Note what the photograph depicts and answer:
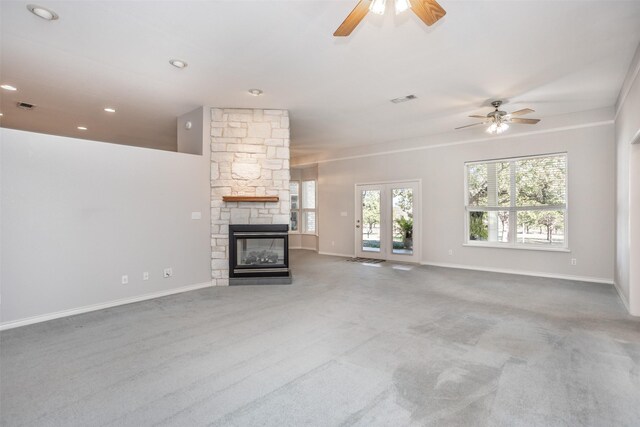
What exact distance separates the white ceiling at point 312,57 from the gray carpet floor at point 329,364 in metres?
2.98

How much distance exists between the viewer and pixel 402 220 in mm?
7656

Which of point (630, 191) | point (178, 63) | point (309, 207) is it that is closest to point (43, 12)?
point (178, 63)

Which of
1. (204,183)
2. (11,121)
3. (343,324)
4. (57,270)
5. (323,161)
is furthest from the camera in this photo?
(323,161)

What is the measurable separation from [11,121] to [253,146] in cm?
514

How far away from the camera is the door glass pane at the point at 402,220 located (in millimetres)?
7555

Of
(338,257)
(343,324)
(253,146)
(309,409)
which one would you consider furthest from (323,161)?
(309,409)

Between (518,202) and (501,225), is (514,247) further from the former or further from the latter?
(518,202)

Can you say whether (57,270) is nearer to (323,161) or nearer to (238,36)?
(238,36)

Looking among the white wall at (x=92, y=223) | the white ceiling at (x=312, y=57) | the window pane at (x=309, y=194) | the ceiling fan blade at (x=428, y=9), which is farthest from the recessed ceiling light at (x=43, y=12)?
the window pane at (x=309, y=194)

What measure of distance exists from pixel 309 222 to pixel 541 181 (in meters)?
6.18

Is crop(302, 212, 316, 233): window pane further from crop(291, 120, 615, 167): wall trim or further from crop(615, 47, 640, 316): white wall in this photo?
crop(615, 47, 640, 316): white wall

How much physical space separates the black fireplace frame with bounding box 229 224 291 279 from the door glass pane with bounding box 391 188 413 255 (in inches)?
135

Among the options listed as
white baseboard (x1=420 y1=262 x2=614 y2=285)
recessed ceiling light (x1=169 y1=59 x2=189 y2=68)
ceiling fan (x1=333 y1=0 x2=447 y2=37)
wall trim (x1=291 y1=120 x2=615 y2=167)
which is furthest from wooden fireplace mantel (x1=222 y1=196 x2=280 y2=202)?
white baseboard (x1=420 y1=262 x2=614 y2=285)

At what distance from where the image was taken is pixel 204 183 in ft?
17.1
